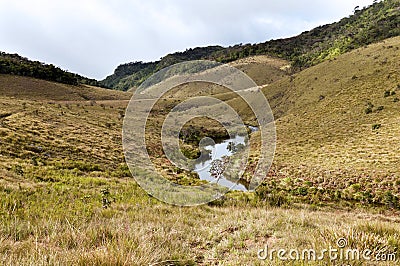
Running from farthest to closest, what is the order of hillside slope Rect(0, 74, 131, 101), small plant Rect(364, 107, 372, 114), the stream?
hillside slope Rect(0, 74, 131, 101)
small plant Rect(364, 107, 372, 114)
the stream

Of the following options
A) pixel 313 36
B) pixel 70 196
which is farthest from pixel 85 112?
pixel 313 36

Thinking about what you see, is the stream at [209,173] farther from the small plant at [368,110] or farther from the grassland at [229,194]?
the small plant at [368,110]

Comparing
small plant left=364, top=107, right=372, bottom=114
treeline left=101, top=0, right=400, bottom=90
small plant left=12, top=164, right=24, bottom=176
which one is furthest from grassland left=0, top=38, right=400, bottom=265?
treeline left=101, top=0, right=400, bottom=90

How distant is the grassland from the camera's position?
412 centimetres

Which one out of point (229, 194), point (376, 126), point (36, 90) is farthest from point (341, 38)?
point (229, 194)

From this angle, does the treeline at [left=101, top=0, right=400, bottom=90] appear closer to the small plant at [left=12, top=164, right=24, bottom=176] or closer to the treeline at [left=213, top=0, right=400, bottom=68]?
the treeline at [left=213, top=0, right=400, bottom=68]

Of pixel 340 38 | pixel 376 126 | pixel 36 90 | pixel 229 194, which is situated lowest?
pixel 229 194

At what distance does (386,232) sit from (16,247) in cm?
619

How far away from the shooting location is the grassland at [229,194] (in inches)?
162

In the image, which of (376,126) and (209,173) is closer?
(209,173)

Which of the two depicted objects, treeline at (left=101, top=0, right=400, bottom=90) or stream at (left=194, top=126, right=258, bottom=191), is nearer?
stream at (left=194, top=126, right=258, bottom=191)

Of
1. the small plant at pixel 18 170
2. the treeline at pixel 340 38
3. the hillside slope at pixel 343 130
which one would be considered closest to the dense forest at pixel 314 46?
the treeline at pixel 340 38

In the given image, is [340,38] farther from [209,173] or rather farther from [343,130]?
[209,173]

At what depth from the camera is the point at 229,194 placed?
1670 cm
